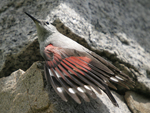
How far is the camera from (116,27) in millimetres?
3008

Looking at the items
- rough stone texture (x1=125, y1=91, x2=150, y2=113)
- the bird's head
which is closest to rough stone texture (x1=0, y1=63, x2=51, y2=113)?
the bird's head

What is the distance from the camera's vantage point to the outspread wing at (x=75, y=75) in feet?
4.61

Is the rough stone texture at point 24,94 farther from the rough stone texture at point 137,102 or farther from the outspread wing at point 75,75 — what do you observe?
the rough stone texture at point 137,102

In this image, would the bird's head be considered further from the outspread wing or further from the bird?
the outspread wing

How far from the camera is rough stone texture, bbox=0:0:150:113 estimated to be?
2363 mm

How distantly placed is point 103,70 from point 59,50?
557 mm

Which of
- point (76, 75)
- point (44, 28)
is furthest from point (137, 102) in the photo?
point (44, 28)

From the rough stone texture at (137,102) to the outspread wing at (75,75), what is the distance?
604mm

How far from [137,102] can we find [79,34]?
1.35m

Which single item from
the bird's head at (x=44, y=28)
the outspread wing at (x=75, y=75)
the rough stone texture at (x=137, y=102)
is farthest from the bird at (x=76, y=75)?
the rough stone texture at (x=137, y=102)

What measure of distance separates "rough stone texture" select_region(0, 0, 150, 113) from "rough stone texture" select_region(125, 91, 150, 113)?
114 mm

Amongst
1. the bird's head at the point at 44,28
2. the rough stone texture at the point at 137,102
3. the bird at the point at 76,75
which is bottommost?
the rough stone texture at the point at 137,102

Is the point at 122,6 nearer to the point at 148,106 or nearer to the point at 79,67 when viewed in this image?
the point at 148,106

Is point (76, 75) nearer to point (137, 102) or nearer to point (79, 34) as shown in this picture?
point (79, 34)
